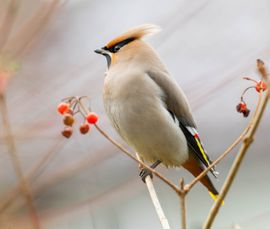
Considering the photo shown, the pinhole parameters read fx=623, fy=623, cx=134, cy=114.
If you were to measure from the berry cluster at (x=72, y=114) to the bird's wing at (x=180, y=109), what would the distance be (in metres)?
1.17

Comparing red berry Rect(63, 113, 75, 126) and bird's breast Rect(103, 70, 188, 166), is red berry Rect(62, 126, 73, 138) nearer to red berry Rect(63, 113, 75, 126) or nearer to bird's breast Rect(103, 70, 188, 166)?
red berry Rect(63, 113, 75, 126)

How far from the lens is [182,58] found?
595cm

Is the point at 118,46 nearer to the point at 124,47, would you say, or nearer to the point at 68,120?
the point at 124,47

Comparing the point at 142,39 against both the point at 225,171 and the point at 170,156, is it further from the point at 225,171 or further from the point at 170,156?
the point at 225,171

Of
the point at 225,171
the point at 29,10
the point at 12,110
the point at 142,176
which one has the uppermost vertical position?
the point at 29,10

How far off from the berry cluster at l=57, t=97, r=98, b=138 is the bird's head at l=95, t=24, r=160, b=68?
1.27 meters

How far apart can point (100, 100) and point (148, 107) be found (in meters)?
0.80

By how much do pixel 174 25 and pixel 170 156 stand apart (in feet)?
2.77

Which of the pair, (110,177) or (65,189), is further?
(110,177)

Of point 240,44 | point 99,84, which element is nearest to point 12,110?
point 99,84

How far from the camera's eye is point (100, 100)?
4121 mm

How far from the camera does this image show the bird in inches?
132

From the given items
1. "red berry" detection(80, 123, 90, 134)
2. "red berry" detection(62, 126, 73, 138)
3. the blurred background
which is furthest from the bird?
"red berry" detection(62, 126, 73, 138)

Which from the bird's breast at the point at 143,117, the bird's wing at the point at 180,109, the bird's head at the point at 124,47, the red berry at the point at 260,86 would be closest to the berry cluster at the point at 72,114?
the red berry at the point at 260,86
